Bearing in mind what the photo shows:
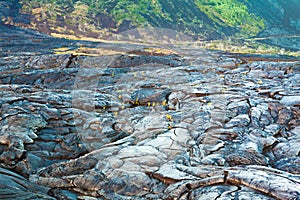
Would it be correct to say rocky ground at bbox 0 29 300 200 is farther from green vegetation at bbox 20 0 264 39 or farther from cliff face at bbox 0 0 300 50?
green vegetation at bbox 20 0 264 39

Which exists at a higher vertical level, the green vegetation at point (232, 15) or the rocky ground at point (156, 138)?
the green vegetation at point (232, 15)

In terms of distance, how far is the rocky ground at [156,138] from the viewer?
9484mm

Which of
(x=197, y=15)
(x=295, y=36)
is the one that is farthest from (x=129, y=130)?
(x=295, y=36)

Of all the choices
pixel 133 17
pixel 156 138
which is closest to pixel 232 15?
pixel 133 17

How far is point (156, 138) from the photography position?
1268 centimetres

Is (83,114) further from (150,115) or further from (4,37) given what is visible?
(4,37)

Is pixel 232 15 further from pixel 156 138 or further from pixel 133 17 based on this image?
pixel 156 138

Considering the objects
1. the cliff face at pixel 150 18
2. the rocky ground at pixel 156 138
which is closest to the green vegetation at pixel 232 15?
the cliff face at pixel 150 18

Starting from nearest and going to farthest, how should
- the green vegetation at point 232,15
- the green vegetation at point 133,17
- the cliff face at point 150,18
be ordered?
the cliff face at point 150,18, the green vegetation at point 133,17, the green vegetation at point 232,15

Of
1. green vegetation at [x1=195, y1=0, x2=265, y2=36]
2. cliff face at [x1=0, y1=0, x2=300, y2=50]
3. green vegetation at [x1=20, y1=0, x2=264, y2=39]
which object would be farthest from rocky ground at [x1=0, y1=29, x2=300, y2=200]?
green vegetation at [x1=195, y1=0, x2=265, y2=36]

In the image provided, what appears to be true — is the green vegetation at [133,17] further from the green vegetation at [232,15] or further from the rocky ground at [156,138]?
the rocky ground at [156,138]

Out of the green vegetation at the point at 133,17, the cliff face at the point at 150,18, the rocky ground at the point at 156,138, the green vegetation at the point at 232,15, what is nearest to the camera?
the rocky ground at the point at 156,138

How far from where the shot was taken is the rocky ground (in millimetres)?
9484

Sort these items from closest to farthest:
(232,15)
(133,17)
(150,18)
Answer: (133,17)
(150,18)
(232,15)
